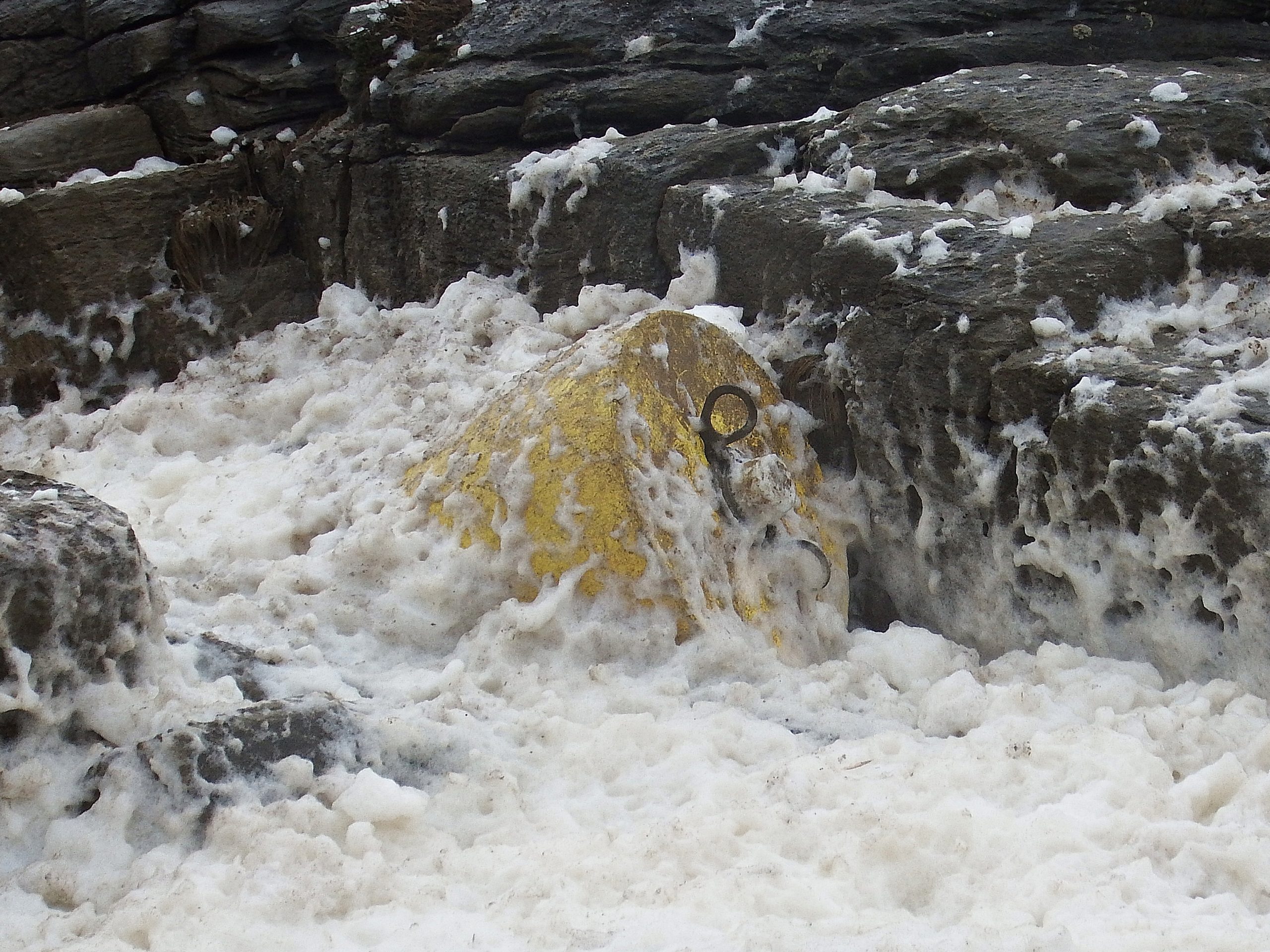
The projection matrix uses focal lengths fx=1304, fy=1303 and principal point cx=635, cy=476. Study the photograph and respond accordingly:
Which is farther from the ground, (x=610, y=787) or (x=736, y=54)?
(x=736, y=54)

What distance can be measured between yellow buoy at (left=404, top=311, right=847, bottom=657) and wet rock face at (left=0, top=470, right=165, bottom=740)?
0.98 metres

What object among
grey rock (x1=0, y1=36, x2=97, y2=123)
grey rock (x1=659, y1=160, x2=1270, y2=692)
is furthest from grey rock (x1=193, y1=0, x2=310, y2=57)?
grey rock (x1=659, y1=160, x2=1270, y2=692)

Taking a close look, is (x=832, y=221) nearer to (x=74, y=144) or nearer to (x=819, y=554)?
(x=819, y=554)

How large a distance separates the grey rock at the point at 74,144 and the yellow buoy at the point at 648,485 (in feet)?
10.5

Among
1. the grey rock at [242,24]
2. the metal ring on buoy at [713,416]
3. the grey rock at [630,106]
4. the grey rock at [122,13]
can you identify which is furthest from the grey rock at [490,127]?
the metal ring on buoy at [713,416]

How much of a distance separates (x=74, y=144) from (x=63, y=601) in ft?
14.0

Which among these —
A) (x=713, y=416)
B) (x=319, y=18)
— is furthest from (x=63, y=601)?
(x=319, y=18)

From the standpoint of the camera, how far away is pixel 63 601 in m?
2.58

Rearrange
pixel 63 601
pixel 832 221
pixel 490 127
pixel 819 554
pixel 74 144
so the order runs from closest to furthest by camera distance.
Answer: pixel 63 601
pixel 819 554
pixel 832 221
pixel 490 127
pixel 74 144

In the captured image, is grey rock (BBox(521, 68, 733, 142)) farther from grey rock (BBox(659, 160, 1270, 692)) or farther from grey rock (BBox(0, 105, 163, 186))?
grey rock (BBox(0, 105, 163, 186))

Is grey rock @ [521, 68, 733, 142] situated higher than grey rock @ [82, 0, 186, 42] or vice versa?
grey rock @ [82, 0, 186, 42]

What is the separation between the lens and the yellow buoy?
342 cm

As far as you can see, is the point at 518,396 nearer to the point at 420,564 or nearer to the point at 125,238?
the point at 420,564

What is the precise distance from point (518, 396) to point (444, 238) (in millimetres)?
1859
